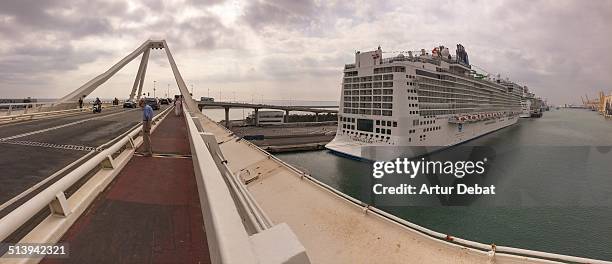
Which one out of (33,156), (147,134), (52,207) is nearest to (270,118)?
(147,134)

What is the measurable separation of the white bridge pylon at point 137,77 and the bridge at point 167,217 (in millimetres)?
30000

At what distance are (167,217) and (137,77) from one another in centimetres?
7671

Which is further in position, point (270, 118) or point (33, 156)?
point (270, 118)

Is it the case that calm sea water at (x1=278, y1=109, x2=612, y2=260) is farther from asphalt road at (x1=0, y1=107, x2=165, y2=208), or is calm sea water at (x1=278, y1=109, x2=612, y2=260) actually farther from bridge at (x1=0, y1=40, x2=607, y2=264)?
asphalt road at (x1=0, y1=107, x2=165, y2=208)

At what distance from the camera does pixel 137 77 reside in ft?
229

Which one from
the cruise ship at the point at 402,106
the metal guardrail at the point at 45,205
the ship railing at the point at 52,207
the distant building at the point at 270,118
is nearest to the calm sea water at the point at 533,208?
the cruise ship at the point at 402,106

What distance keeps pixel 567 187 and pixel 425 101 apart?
69.6 feet

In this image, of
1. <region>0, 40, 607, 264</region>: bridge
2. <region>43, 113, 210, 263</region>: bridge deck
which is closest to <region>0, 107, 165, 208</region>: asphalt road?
<region>0, 40, 607, 264</region>: bridge

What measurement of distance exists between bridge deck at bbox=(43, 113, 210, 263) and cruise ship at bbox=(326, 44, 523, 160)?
123 ft

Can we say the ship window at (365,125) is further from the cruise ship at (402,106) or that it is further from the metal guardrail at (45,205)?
the metal guardrail at (45,205)

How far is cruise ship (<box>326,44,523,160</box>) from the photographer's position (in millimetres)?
42312

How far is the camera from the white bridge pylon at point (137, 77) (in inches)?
1426

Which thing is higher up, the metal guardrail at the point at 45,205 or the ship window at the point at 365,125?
the metal guardrail at the point at 45,205

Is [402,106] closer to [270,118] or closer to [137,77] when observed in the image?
[137,77]
